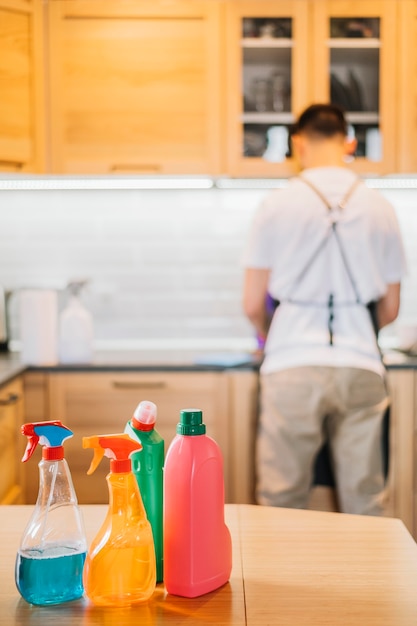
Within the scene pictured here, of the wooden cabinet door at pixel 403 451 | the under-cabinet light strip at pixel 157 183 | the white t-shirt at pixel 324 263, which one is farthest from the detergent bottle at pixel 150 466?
the under-cabinet light strip at pixel 157 183

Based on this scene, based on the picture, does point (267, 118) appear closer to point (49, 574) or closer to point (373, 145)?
point (373, 145)

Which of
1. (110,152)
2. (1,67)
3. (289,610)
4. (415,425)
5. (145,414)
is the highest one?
(1,67)

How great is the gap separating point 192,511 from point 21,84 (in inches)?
105

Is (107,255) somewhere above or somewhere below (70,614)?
above

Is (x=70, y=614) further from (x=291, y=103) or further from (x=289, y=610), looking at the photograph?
(x=291, y=103)

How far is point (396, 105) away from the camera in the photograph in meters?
3.35

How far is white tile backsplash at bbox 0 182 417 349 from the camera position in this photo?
11.9 feet

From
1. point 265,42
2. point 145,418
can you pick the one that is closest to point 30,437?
point 145,418

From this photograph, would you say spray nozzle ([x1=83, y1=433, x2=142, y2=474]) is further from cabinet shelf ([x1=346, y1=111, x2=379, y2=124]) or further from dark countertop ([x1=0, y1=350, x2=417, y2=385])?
cabinet shelf ([x1=346, y1=111, x2=379, y2=124])

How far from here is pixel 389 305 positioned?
2.76 metres

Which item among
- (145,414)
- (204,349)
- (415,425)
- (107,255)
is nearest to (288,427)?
(415,425)

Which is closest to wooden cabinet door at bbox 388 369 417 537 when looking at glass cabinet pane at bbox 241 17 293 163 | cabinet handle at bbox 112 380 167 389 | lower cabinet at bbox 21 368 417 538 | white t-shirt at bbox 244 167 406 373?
lower cabinet at bbox 21 368 417 538

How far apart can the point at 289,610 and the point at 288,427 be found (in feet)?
5.30

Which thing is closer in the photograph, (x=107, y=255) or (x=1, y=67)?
(x=1, y=67)
